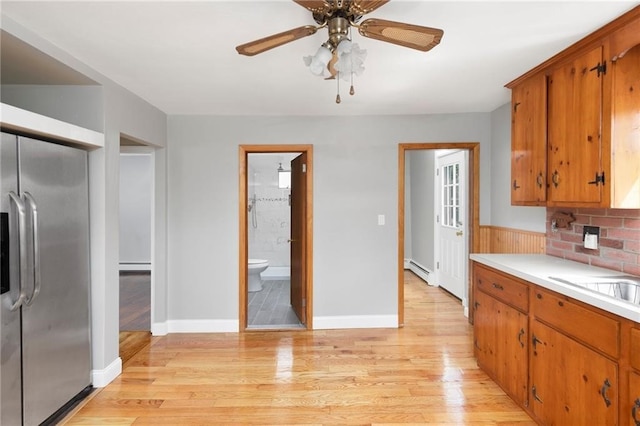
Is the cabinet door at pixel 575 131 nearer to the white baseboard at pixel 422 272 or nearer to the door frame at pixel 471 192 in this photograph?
the door frame at pixel 471 192

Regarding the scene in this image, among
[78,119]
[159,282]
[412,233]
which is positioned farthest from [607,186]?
[412,233]

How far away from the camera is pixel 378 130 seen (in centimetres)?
386

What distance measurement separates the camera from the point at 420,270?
6.33m

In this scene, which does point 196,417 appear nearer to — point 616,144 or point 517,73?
point 616,144

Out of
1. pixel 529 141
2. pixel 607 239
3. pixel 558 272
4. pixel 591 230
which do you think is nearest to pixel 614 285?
pixel 558 272

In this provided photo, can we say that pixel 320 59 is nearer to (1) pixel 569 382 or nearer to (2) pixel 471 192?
(1) pixel 569 382

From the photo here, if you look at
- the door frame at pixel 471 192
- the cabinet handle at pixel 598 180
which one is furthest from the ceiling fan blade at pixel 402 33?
the door frame at pixel 471 192

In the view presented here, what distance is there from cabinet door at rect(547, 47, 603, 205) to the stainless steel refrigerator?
3.18 m

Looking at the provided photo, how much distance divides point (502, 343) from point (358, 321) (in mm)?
1625

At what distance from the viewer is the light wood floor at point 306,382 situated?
7.49 feet

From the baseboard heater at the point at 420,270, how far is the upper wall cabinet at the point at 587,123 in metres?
3.43

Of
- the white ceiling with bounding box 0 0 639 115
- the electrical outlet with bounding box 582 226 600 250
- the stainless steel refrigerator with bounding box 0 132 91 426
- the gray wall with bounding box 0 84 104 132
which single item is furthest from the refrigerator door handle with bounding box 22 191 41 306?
the electrical outlet with bounding box 582 226 600 250

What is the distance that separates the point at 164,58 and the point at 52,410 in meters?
2.29

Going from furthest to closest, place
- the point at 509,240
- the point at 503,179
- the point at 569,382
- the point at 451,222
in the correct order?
the point at 451,222
the point at 503,179
the point at 509,240
the point at 569,382
